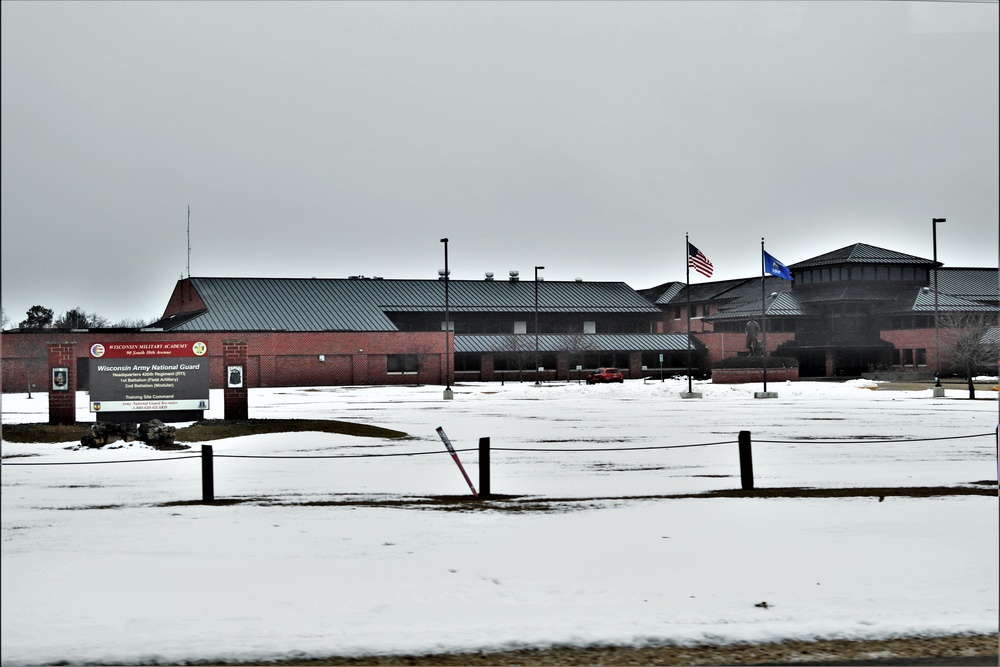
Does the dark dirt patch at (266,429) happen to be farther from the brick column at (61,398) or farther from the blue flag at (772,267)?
the blue flag at (772,267)

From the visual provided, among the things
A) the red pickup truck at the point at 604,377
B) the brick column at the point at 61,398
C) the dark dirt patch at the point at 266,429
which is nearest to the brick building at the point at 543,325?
the red pickup truck at the point at 604,377

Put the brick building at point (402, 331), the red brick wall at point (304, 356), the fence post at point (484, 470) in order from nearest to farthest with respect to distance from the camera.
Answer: the fence post at point (484, 470), the red brick wall at point (304, 356), the brick building at point (402, 331)

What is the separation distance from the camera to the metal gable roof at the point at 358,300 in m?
72.4

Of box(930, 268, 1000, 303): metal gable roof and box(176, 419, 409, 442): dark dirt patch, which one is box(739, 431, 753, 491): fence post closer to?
box(176, 419, 409, 442): dark dirt patch

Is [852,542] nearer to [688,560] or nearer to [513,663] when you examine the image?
[688,560]

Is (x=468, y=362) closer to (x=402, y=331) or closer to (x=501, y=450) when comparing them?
(x=402, y=331)

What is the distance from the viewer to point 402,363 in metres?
73.6

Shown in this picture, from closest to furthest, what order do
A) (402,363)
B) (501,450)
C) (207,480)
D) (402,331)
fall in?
(207,480), (501,450), (402,363), (402,331)

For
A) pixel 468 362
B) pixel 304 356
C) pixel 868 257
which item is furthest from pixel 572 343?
pixel 868 257

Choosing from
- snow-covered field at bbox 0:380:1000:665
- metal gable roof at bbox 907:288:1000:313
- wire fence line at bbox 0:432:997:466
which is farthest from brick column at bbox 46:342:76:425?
metal gable roof at bbox 907:288:1000:313

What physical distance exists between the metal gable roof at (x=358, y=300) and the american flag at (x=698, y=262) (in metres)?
32.4

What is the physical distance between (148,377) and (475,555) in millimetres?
16691

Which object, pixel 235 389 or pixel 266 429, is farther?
pixel 235 389

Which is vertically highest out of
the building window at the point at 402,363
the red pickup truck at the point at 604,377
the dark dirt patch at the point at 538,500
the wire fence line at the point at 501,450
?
the building window at the point at 402,363
